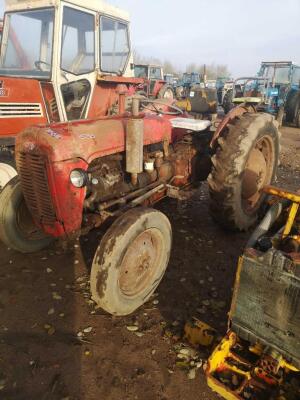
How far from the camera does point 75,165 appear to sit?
2.71m

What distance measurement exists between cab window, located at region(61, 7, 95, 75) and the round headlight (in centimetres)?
228

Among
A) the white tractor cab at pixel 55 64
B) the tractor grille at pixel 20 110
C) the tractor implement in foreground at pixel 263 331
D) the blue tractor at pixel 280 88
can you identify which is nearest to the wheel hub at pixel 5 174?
the white tractor cab at pixel 55 64

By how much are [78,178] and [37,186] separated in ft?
1.25

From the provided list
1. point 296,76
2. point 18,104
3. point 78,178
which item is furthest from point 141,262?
point 296,76

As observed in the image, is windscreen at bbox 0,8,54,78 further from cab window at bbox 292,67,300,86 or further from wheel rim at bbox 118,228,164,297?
cab window at bbox 292,67,300,86

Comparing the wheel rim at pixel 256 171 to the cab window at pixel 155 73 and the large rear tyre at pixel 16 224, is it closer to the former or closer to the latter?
the large rear tyre at pixel 16 224

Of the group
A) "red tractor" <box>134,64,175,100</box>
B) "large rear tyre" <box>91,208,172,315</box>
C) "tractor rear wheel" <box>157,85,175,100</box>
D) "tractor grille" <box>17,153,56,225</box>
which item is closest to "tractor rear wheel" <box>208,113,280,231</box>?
"large rear tyre" <box>91,208,172,315</box>

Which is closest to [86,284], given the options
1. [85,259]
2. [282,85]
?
[85,259]

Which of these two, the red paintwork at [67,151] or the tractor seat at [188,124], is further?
the tractor seat at [188,124]

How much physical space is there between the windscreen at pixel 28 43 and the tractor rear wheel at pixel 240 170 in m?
2.56

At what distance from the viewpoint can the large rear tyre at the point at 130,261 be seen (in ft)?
7.89

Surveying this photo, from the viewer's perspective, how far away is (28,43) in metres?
4.69

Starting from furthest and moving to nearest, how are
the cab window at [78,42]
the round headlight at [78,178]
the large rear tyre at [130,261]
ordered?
the cab window at [78,42] → the round headlight at [78,178] → the large rear tyre at [130,261]

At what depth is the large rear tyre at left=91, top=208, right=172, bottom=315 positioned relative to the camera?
240 cm
